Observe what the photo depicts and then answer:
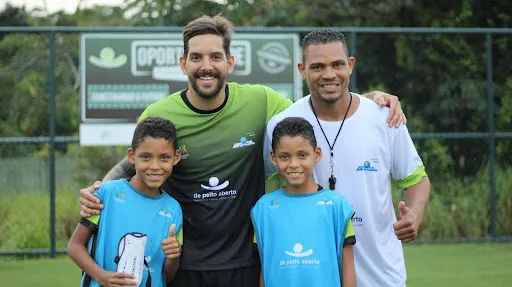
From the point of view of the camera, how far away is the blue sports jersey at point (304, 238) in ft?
13.1

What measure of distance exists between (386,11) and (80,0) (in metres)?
6.20

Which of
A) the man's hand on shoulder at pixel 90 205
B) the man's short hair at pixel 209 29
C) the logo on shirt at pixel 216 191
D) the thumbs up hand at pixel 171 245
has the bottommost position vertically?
the thumbs up hand at pixel 171 245

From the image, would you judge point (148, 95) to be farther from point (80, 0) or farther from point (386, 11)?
point (80, 0)

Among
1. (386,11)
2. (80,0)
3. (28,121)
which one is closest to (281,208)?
(28,121)

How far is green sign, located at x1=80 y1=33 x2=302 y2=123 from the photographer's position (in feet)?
30.7

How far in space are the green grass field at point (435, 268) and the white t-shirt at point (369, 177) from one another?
12.7 feet

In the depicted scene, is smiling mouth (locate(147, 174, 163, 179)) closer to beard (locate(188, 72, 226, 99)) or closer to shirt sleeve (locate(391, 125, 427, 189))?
beard (locate(188, 72, 226, 99))

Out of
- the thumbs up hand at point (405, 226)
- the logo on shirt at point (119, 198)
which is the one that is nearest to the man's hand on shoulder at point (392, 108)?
the thumbs up hand at point (405, 226)

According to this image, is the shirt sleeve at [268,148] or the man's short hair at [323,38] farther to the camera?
the shirt sleeve at [268,148]

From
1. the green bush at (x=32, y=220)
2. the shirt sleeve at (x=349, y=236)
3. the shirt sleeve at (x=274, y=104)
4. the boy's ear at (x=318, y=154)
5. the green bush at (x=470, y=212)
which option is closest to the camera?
the shirt sleeve at (x=349, y=236)

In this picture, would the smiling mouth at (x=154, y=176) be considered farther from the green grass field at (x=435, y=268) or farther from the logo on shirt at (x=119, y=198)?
the green grass field at (x=435, y=268)

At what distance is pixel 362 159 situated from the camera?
4090 millimetres

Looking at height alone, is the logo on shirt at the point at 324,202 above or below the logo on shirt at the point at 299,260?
above

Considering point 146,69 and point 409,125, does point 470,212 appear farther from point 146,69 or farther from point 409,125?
point 146,69
